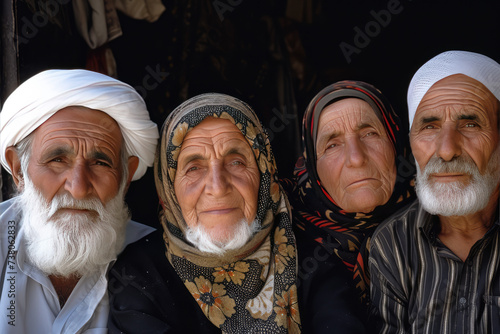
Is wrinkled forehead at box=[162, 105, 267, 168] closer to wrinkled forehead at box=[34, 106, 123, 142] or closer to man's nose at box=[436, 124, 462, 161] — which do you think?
wrinkled forehead at box=[34, 106, 123, 142]

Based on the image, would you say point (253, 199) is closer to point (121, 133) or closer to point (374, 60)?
point (121, 133)

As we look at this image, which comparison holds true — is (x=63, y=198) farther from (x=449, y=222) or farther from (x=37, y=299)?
(x=449, y=222)

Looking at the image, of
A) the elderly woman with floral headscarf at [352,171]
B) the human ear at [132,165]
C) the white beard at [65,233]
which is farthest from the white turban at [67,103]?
the elderly woman with floral headscarf at [352,171]

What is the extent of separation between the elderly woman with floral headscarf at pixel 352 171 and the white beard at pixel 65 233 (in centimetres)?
109

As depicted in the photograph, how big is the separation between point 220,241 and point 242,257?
0.17 m

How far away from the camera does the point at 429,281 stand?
265 cm

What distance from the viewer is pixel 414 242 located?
2.76m

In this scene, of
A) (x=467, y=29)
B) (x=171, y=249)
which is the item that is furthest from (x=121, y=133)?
(x=467, y=29)

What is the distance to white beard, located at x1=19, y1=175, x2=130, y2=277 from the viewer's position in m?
2.70

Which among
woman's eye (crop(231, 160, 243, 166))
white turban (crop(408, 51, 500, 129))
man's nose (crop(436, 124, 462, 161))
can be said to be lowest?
woman's eye (crop(231, 160, 243, 166))

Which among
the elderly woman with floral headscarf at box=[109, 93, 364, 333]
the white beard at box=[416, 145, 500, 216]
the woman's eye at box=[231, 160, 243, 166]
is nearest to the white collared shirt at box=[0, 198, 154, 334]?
the elderly woman with floral headscarf at box=[109, 93, 364, 333]

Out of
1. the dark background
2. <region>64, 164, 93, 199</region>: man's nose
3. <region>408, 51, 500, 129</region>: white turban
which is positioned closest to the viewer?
<region>64, 164, 93, 199</region>: man's nose
